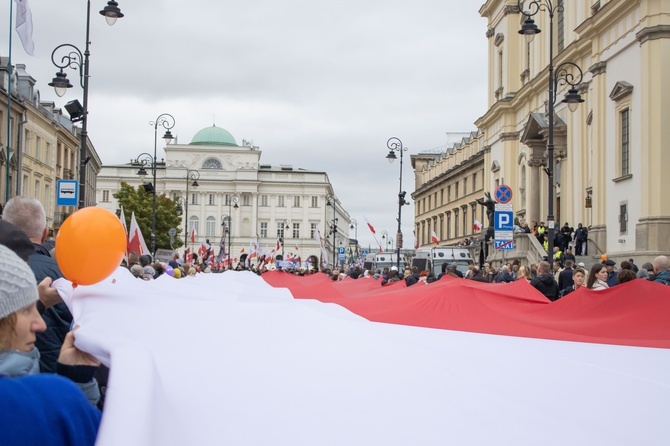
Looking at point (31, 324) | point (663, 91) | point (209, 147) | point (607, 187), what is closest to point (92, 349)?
point (31, 324)

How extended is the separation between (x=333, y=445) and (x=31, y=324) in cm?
101

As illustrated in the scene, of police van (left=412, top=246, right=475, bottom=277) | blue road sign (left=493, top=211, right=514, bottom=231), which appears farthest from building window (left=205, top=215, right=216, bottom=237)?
blue road sign (left=493, top=211, right=514, bottom=231)

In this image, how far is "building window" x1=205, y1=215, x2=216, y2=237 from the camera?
140 metres

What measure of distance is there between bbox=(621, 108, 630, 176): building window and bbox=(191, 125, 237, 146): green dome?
11609 centimetres

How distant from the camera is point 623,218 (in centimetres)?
3138

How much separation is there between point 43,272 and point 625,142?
29727mm

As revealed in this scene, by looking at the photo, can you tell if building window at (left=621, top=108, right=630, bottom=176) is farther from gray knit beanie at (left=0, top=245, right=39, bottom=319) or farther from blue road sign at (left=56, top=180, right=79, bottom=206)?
gray knit beanie at (left=0, top=245, right=39, bottom=319)

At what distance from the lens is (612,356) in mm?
5449

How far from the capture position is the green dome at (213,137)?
14459 cm

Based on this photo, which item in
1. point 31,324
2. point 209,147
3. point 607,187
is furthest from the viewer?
Result: point 209,147

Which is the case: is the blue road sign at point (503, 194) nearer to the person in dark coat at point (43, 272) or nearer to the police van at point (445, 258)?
the police van at point (445, 258)

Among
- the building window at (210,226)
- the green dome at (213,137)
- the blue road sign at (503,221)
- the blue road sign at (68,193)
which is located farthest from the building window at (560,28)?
the green dome at (213,137)

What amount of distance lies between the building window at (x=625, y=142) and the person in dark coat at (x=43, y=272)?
29001mm

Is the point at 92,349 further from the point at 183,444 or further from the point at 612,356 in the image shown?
the point at 612,356
